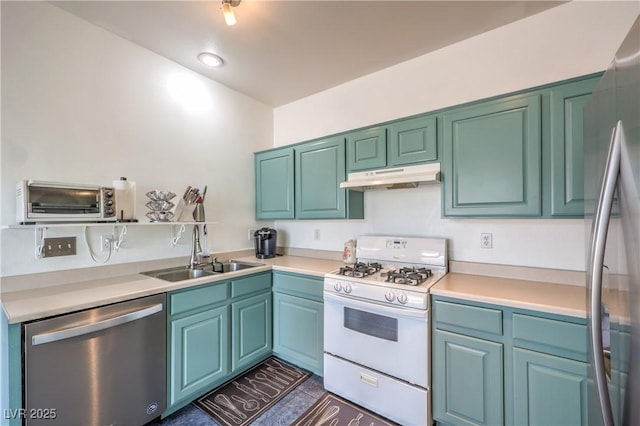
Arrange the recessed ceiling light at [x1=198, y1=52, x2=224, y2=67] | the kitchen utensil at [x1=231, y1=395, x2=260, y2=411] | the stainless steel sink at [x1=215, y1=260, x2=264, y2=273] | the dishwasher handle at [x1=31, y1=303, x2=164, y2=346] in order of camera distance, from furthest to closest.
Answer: the stainless steel sink at [x1=215, y1=260, x2=264, y2=273] → the recessed ceiling light at [x1=198, y1=52, x2=224, y2=67] → the kitchen utensil at [x1=231, y1=395, x2=260, y2=411] → the dishwasher handle at [x1=31, y1=303, x2=164, y2=346]

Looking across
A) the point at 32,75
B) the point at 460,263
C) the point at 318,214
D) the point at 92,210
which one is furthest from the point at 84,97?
the point at 460,263

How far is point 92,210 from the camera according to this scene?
169cm

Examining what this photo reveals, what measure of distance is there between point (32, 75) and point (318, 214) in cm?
212

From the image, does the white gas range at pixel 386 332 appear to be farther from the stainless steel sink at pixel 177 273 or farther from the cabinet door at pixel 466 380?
the stainless steel sink at pixel 177 273

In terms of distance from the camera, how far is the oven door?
5.29ft

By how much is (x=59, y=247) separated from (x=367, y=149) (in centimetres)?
223

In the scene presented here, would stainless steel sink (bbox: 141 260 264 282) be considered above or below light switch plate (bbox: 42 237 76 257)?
below

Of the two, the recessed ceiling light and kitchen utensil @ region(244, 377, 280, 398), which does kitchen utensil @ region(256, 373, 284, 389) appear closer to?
kitchen utensil @ region(244, 377, 280, 398)

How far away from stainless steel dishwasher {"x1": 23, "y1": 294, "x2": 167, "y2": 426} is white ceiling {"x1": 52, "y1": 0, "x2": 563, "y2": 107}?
73.0 inches

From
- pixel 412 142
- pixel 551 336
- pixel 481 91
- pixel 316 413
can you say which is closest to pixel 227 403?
pixel 316 413

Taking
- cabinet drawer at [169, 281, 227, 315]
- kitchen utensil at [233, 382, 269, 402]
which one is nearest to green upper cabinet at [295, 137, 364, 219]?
cabinet drawer at [169, 281, 227, 315]

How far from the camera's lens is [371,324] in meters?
1.80

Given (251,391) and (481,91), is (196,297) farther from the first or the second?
(481,91)

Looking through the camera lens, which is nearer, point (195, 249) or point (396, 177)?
Result: point (396, 177)
